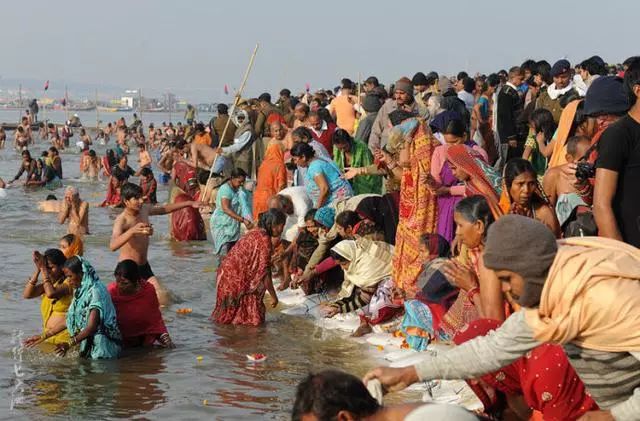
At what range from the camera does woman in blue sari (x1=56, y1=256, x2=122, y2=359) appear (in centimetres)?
827

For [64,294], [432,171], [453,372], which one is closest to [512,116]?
[432,171]

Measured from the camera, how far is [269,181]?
13133mm

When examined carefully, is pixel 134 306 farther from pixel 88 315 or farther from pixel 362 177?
pixel 362 177

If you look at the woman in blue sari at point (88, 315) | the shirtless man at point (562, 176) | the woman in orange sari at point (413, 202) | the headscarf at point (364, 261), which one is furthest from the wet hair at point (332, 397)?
the headscarf at point (364, 261)

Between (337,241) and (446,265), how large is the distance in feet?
14.0

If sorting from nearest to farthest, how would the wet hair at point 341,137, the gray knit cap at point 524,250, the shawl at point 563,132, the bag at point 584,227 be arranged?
the gray knit cap at point 524,250 → the bag at point 584,227 → the shawl at point 563,132 → the wet hair at point 341,137

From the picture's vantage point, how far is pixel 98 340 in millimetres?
8391

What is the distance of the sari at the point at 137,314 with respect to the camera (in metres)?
8.73

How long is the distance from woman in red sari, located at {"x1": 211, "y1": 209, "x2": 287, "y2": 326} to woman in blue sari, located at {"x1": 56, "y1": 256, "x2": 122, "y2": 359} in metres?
1.78

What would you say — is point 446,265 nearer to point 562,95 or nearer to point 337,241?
point 337,241

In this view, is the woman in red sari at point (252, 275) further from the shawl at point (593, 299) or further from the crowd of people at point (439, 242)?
the shawl at point (593, 299)

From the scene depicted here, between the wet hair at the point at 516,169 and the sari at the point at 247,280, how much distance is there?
360 centimetres

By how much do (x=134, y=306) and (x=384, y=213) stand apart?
8.00 feet

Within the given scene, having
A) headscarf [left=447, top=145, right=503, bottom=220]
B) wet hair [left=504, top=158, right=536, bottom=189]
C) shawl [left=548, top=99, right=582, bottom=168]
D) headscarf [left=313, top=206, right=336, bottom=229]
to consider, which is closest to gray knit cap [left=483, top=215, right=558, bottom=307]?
wet hair [left=504, top=158, right=536, bottom=189]
